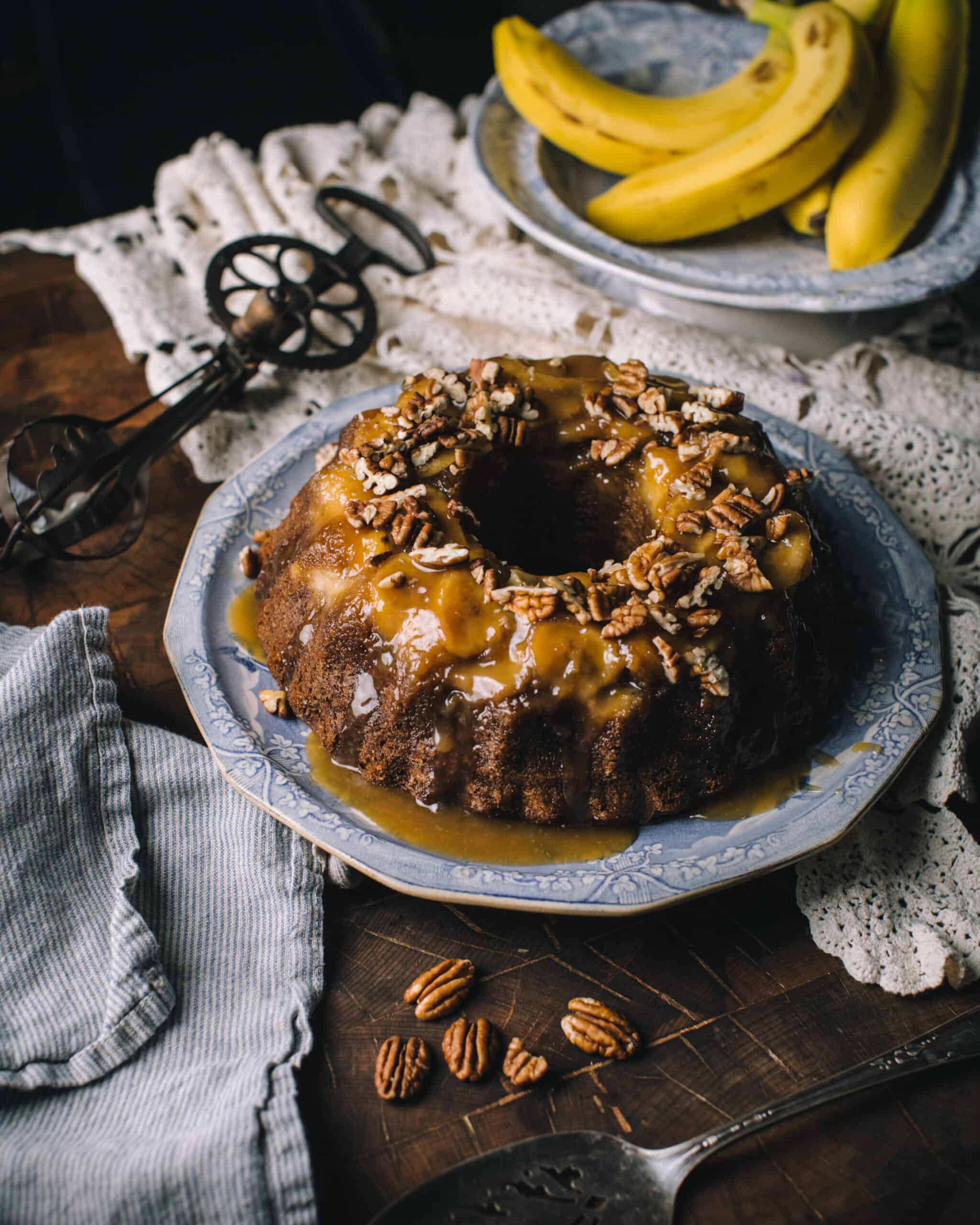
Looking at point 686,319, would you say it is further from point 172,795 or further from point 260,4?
point 260,4

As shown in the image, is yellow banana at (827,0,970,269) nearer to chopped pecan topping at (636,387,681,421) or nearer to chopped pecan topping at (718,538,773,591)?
chopped pecan topping at (636,387,681,421)

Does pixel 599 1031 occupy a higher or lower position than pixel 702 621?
lower

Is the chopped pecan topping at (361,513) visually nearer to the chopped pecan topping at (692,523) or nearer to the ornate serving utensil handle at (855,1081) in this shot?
the chopped pecan topping at (692,523)

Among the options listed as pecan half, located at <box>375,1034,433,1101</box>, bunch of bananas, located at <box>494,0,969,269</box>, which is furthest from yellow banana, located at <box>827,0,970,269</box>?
pecan half, located at <box>375,1034,433,1101</box>

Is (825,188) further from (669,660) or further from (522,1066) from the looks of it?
(522,1066)

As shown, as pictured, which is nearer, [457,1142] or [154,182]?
[457,1142]

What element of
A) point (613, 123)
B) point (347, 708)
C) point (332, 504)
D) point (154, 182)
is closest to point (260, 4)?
point (154, 182)

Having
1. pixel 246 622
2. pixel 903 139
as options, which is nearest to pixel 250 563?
pixel 246 622
